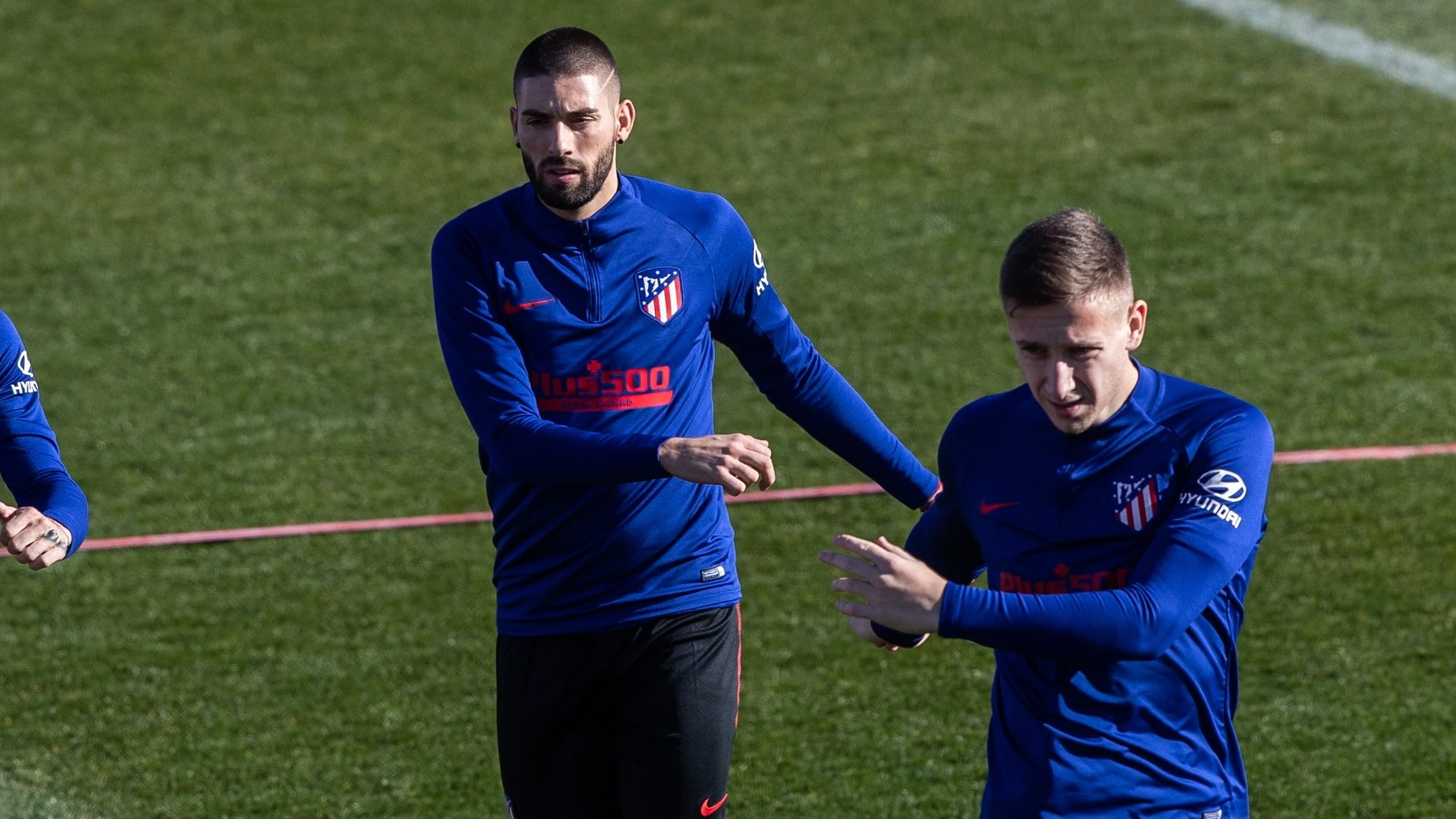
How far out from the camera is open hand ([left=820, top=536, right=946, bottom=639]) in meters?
3.06

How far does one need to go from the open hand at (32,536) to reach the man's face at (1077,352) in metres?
2.19

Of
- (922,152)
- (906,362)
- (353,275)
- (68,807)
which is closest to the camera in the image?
(68,807)

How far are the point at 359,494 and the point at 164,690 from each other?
5.54 feet

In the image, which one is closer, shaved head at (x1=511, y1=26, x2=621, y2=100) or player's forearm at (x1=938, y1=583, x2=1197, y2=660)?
player's forearm at (x1=938, y1=583, x2=1197, y2=660)

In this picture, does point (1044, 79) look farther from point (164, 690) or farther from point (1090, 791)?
point (1090, 791)

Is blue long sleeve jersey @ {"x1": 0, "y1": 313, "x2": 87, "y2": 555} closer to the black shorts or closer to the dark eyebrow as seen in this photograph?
the black shorts

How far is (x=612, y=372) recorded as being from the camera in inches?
168

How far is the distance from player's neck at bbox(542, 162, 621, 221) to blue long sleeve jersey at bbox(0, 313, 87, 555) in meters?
1.28

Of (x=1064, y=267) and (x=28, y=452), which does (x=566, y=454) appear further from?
(x=28, y=452)

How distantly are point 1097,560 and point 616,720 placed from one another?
56.5 inches

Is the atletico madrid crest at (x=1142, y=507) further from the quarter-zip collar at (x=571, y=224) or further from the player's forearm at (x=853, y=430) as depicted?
the quarter-zip collar at (x=571, y=224)

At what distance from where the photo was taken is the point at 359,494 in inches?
321

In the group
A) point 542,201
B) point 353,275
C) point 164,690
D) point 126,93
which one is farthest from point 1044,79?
point 542,201

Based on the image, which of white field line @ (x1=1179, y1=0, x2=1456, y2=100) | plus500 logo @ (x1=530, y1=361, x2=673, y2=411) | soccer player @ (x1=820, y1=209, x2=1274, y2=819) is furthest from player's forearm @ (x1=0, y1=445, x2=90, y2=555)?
white field line @ (x1=1179, y1=0, x2=1456, y2=100)
